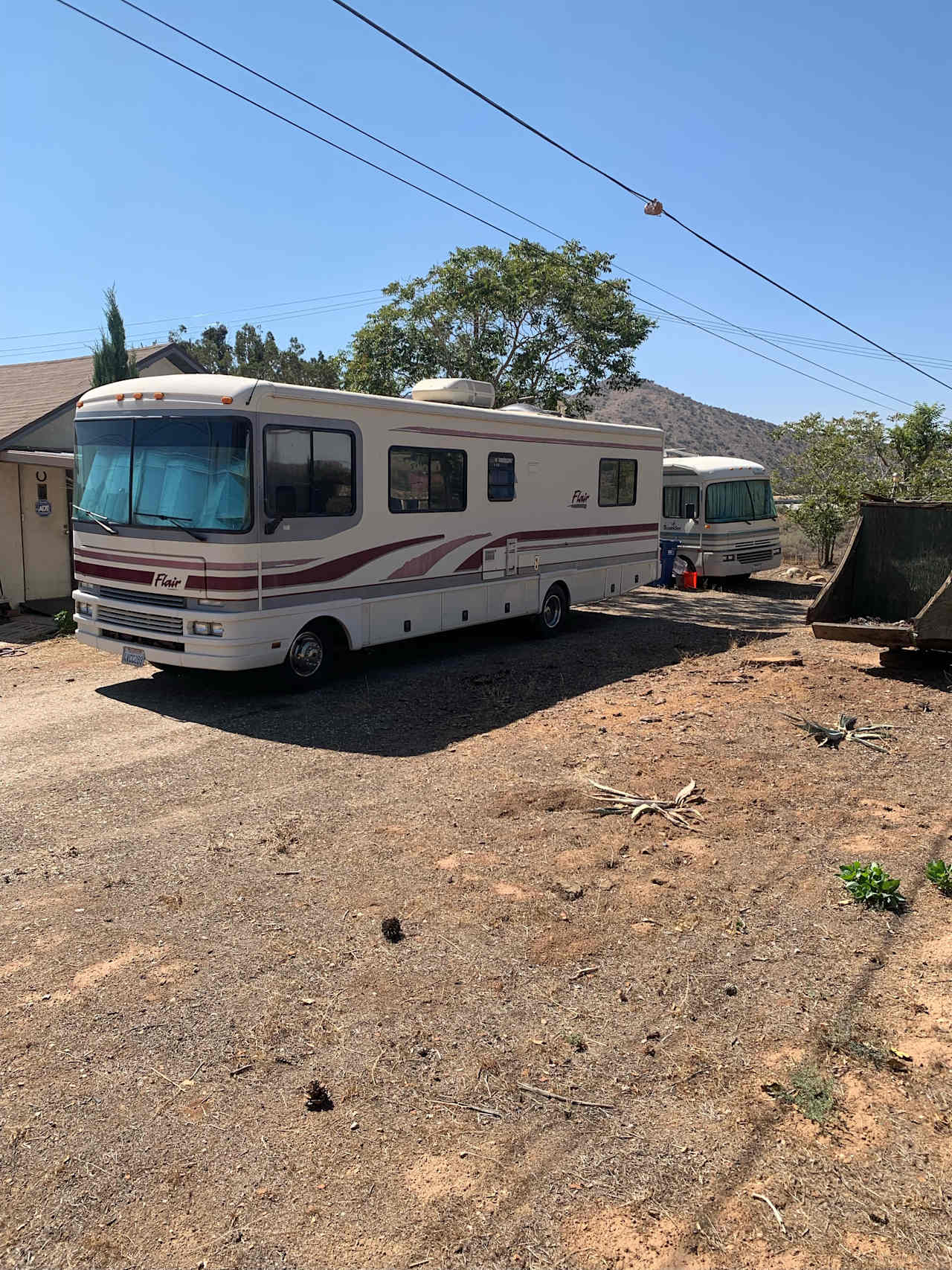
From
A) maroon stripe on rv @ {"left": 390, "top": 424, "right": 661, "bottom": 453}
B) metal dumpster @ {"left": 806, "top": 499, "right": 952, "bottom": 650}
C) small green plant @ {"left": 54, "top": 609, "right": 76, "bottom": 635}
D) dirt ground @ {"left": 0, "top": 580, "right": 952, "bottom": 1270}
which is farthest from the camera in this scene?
small green plant @ {"left": 54, "top": 609, "right": 76, "bottom": 635}

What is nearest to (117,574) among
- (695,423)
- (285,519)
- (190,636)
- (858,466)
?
(190,636)

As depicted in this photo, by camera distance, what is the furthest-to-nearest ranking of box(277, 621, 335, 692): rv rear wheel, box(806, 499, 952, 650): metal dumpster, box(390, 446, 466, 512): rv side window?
box(390, 446, 466, 512): rv side window → box(806, 499, 952, 650): metal dumpster → box(277, 621, 335, 692): rv rear wheel

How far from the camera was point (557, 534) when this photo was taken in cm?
1302

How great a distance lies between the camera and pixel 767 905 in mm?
4984

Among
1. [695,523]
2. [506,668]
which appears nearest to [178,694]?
[506,668]

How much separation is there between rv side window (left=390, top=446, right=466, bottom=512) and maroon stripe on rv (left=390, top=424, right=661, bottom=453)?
19 centimetres

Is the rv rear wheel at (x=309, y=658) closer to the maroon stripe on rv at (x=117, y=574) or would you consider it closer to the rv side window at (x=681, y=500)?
the maroon stripe on rv at (x=117, y=574)

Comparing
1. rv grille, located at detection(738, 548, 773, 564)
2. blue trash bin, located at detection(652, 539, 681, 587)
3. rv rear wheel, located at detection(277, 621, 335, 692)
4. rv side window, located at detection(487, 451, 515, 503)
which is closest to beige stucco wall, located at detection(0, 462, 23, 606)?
rv rear wheel, located at detection(277, 621, 335, 692)

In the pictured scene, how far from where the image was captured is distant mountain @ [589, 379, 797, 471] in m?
71.9

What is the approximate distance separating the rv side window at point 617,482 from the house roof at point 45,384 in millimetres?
6325

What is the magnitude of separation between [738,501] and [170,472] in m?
13.3

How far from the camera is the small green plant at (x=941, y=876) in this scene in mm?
5102

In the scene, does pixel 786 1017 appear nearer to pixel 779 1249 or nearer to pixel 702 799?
pixel 779 1249

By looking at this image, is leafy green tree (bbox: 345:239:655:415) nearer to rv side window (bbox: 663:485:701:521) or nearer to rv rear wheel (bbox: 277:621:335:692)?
rv side window (bbox: 663:485:701:521)
